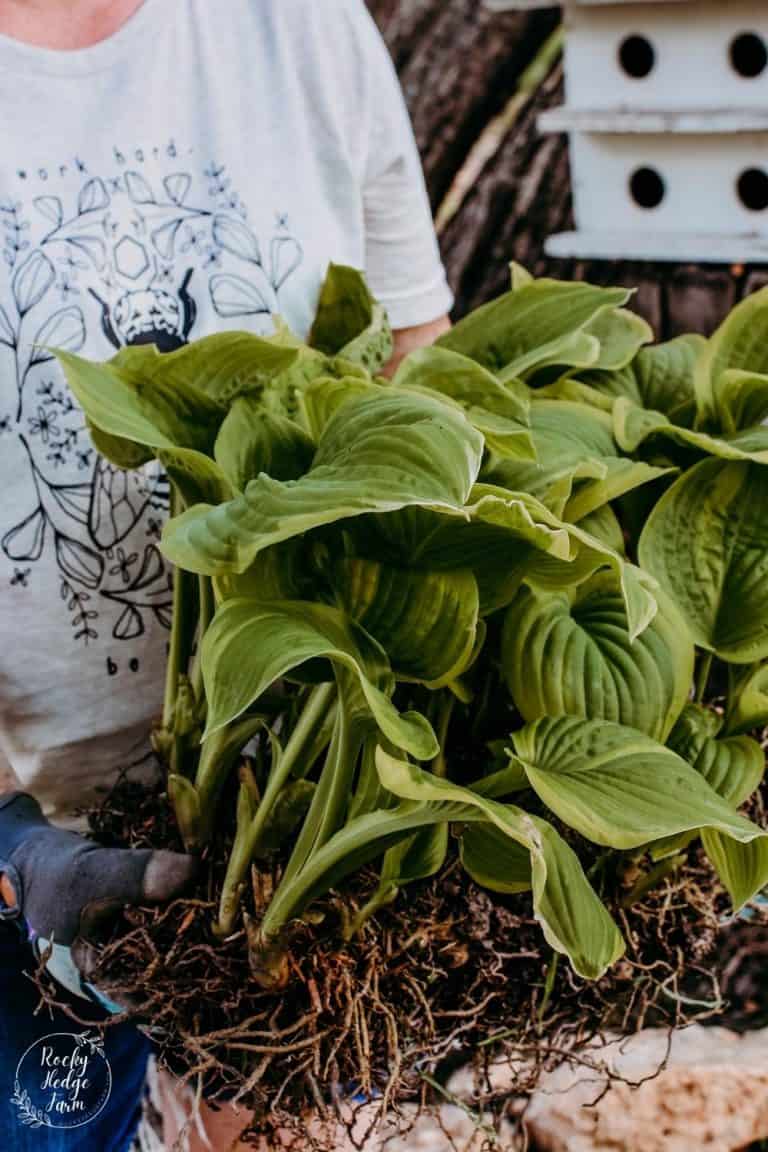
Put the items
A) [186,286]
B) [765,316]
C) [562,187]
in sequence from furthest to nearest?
[562,187] → [186,286] → [765,316]

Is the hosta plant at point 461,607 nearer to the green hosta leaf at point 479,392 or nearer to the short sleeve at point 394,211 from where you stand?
the green hosta leaf at point 479,392

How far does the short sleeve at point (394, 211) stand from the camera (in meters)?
0.95

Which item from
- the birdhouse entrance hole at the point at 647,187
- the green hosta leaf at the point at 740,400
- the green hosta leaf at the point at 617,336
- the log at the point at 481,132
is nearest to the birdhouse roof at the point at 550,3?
the birdhouse entrance hole at the point at 647,187

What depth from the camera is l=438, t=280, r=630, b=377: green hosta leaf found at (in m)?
0.70

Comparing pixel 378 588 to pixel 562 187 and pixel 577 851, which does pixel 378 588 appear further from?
pixel 562 187

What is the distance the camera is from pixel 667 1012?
2.24 feet

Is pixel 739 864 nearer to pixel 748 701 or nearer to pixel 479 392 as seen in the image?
pixel 748 701

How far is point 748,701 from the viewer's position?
2.10 feet

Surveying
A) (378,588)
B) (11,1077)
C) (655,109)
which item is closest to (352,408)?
(378,588)

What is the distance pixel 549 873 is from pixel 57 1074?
1.04 ft

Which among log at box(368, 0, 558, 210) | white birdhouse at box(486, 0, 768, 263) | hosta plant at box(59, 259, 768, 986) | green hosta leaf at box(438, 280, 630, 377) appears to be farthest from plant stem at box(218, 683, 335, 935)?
log at box(368, 0, 558, 210)

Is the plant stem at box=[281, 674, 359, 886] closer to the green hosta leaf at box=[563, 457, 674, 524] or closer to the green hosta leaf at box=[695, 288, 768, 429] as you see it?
the green hosta leaf at box=[563, 457, 674, 524]

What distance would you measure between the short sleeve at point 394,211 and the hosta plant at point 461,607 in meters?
0.29

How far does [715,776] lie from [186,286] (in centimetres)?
50
